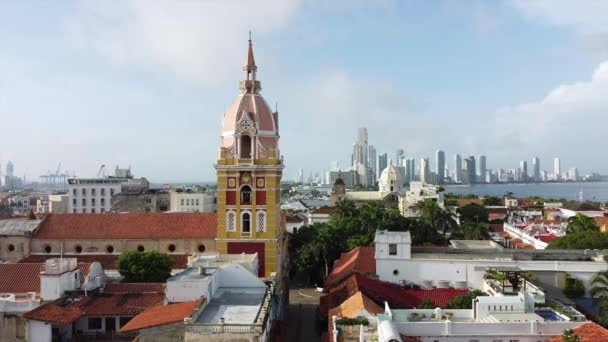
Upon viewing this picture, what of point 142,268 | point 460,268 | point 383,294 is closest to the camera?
point 383,294

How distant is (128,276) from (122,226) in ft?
24.3

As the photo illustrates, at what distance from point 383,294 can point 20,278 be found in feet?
70.4

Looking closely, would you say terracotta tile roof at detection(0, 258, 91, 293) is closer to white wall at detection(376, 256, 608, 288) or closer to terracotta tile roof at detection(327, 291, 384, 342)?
terracotta tile roof at detection(327, 291, 384, 342)

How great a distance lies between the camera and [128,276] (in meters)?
40.2

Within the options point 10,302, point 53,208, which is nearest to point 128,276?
point 10,302

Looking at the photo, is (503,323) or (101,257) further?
(101,257)

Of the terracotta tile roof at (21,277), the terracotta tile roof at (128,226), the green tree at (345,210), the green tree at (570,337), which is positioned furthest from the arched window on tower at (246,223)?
the green tree at (345,210)

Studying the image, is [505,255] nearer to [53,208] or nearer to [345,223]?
[345,223]

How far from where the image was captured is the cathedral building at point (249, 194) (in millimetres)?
40219

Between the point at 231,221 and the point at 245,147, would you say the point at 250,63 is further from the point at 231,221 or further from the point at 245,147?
the point at 231,221

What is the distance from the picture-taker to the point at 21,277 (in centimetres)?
3506

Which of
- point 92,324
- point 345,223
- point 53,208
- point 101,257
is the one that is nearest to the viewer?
point 92,324

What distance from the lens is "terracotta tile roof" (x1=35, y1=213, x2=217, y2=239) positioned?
151 ft

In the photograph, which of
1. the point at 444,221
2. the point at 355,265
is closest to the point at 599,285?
the point at 355,265
